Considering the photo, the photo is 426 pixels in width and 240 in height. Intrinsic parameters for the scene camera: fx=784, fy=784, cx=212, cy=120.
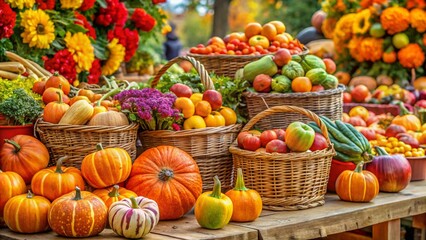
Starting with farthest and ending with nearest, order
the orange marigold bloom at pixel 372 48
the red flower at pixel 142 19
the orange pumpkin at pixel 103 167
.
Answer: the orange marigold bloom at pixel 372 48
the red flower at pixel 142 19
the orange pumpkin at pixel 103 167

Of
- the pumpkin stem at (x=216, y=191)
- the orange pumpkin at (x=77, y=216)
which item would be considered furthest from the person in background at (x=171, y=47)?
the orange pumpkin at (x=77, y=216)

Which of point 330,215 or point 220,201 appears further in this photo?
point 330,215

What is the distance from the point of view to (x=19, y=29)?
210 inches

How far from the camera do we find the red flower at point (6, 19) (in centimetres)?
490

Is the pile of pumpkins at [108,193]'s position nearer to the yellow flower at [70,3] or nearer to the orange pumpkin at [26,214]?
the orange pumpkin at [26,214]

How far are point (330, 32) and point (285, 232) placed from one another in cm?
517

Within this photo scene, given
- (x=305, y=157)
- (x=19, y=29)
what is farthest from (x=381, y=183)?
(x=19, y=29)

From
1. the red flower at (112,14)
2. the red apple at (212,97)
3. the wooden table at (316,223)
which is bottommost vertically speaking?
the wooden table at (316,223)

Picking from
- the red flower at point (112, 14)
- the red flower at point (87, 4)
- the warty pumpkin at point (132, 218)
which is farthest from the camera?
the red flower at point (112, 14)

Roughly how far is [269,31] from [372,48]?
2845 millimetres

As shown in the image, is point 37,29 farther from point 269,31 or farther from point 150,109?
point 150,109

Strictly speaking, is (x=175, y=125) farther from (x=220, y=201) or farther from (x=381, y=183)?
(x=381, y=183)

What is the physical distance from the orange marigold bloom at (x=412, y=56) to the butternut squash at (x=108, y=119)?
4.27 m

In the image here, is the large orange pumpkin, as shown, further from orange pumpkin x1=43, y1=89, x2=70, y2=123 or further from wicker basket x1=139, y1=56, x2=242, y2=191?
orange pumpkin x1=43, y1=89, x2=70, y2=123
